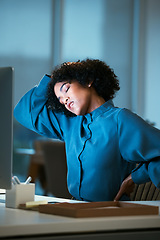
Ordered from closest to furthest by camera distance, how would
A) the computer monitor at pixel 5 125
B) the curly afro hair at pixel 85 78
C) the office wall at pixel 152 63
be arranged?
the computer monitor at pixel 5 125, the curly afro hair at pixel 85 78, the office wall at pixel 152 63

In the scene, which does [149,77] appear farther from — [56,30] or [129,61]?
[56,30]

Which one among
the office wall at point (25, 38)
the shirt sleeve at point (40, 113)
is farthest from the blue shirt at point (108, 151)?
the office wall at point (25, 38)

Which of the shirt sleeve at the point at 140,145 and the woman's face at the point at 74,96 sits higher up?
the woman's face at the point at 74,96

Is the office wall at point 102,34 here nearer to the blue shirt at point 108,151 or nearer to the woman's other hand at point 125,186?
the blue shirt at point 108,151

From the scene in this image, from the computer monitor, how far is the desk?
5.3 inches

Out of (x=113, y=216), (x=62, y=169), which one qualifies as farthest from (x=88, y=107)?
(x=62, y=169)

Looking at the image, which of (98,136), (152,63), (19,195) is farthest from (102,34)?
(19,195)

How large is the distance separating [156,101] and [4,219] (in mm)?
4222

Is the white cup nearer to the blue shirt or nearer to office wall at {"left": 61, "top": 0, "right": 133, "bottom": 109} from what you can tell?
the blue shirt

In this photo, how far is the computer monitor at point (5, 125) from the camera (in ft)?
3.88

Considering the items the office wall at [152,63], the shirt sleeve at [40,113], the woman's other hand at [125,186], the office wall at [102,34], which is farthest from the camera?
the office wall at [152,63]

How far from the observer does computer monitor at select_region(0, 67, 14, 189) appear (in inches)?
46.6

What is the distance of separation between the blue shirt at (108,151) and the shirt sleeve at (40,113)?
0.12 metres

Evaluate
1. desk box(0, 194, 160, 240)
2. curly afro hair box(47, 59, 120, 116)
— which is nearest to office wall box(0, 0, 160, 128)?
curly afro hair box(47, 59, 120, 116)
